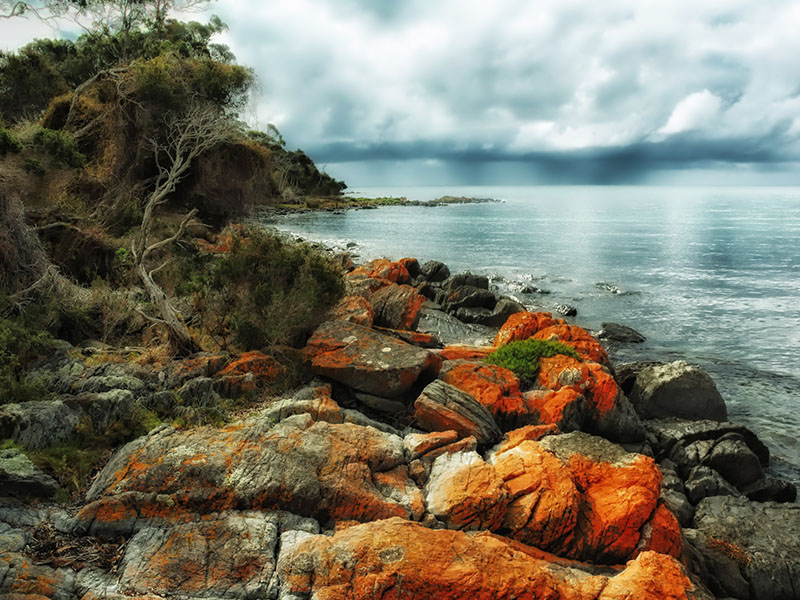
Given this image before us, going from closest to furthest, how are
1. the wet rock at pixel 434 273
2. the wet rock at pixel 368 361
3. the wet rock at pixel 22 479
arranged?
the wet rock at pixel 22 479
the wet rock at pixel 368 361
the wet rock at pixel 434 273

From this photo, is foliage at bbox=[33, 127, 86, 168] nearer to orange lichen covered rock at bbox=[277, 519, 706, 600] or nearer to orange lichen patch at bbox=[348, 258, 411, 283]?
orange lichen patch at bbox=[348, 258, 411, 283]

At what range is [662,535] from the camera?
6.17 metres

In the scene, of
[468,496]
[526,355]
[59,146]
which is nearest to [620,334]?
[526,355]

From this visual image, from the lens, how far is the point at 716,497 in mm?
8992

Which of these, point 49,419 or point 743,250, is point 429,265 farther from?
point 743,250

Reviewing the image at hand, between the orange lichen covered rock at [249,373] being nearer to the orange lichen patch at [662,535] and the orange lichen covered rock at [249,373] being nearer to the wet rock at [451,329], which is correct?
the orange lichen patch at [662,535]

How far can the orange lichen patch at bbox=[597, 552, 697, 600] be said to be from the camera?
460cm

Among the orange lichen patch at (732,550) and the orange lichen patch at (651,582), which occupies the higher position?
the orange lichen patch at (651,582)

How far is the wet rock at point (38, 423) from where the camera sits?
6035 mm

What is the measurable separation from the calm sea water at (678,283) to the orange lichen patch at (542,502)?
8.99 meters

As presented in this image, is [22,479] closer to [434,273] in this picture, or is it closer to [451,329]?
[451,329]

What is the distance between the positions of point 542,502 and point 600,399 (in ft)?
20.5

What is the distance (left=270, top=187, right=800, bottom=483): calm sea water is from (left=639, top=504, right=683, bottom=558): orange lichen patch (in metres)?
7.73

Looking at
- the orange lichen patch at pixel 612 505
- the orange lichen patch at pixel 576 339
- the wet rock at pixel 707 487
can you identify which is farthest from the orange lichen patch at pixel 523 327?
the orange lichen patch at pixel 612 505
